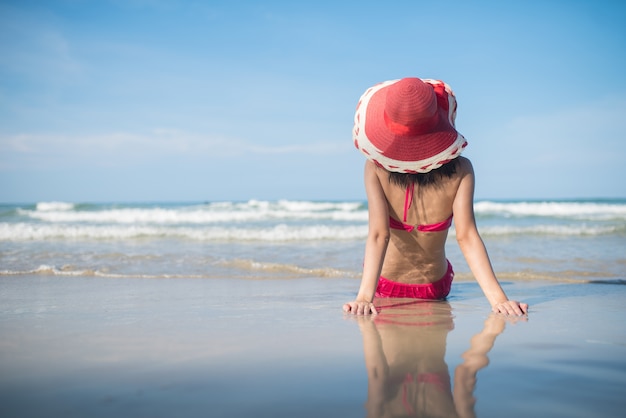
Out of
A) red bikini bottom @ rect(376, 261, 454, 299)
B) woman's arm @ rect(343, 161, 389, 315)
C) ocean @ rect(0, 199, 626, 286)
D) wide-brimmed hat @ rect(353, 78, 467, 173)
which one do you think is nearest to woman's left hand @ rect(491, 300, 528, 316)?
red bikini bottom @ rect(376, 261, 454, 299)

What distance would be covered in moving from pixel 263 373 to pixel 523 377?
93cm

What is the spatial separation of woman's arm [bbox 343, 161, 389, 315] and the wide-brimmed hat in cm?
17

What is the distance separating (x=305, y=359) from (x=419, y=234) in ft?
4.66

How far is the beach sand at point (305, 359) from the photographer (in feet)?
4.89

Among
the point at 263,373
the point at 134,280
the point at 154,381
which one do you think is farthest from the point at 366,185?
the point at 134,280

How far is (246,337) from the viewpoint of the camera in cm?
237

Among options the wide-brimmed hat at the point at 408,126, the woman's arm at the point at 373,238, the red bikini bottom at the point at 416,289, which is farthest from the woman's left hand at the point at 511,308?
the wide-brimmed hat at the point at 408,126

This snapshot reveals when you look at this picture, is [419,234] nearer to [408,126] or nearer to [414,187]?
[414,187]

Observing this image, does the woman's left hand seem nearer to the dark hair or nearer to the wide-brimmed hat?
the dark hair

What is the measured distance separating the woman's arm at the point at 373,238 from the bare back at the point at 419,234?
55mm

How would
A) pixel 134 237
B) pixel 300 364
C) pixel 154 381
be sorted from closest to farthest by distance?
1. pixel 154 381
2. pixel 300 364
3. pixel 134 237

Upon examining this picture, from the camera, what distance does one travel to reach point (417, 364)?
73.3 inches

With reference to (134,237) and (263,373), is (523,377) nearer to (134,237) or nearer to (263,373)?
(263,373)

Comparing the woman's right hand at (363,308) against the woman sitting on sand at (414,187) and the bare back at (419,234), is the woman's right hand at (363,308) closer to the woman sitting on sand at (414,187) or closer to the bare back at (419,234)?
the woman sitting on sand at (414,187)
